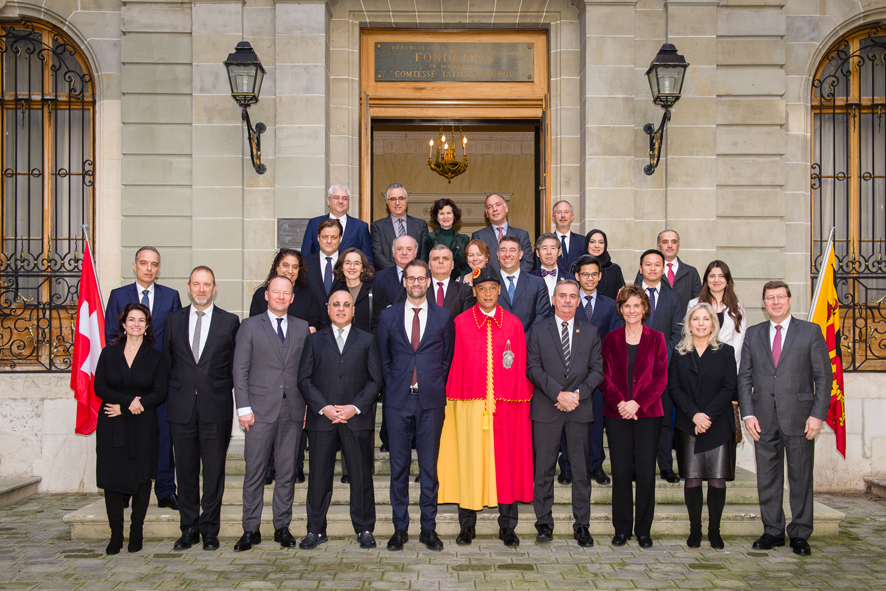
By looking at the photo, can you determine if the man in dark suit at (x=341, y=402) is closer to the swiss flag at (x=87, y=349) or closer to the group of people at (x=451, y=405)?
the group of people at (x=451, y=405)

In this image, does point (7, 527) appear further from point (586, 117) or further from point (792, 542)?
point (586, 117)

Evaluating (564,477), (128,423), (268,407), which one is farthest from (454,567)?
(128,423)

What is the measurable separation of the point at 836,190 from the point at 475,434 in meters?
6.00

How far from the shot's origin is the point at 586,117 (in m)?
8.36

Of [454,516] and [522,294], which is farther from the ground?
[522,294]

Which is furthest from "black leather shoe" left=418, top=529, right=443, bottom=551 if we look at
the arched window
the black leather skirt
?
the arched window

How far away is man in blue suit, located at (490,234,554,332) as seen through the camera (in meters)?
6.12

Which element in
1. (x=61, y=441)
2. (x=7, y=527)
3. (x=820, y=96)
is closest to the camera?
(x=7, y=527)

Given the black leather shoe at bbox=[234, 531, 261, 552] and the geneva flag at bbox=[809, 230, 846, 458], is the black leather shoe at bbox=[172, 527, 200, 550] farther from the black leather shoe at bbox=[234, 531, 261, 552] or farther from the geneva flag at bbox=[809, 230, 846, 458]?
the geneva flag at bbox=[809, 230, 846, 458]

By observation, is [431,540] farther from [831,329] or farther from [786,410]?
[831,329]

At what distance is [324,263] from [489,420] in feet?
6.92

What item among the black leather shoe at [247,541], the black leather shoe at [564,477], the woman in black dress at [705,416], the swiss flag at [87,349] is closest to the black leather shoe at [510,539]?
the black leather shoe at [564,477]

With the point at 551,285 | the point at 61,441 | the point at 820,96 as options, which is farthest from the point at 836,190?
the point at 61,441

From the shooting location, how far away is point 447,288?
6.11m
